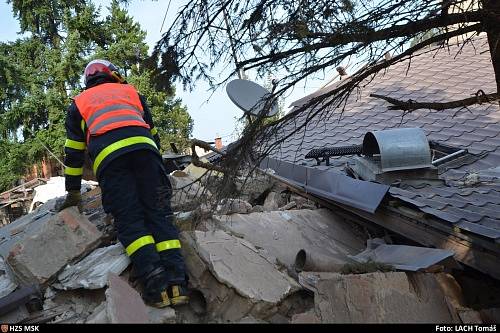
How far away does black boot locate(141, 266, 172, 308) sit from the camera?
3.10 metres

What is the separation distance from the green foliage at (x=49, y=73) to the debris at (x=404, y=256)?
60.1 ft

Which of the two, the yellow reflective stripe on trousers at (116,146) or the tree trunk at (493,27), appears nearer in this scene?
the tree trunk at (493,27)

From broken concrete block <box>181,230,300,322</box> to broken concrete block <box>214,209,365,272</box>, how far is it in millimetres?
389

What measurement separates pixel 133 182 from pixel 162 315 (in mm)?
995

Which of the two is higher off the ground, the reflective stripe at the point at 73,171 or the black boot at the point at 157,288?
the reflective stripe at the point at 73,171

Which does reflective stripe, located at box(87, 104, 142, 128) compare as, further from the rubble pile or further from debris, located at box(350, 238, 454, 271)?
debris, located at box(350, 238, 454, 271)

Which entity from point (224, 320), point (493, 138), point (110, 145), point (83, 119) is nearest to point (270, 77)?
point (110, 145)

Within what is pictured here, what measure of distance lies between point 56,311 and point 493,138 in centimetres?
524

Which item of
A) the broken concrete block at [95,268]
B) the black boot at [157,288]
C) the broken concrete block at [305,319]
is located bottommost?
the broken concrete block at [305,319]

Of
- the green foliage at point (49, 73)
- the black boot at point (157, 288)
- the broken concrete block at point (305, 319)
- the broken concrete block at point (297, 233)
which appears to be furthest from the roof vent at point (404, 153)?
the green foliage at point (49, 73)

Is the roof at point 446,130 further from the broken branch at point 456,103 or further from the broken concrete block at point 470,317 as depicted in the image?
the broken concrete block at point 470,317

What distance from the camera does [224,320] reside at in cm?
311

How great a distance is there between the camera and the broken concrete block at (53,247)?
11.3ft

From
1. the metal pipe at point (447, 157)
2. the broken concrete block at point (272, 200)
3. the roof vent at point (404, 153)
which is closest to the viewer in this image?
the roof vent at point (404, 153)
